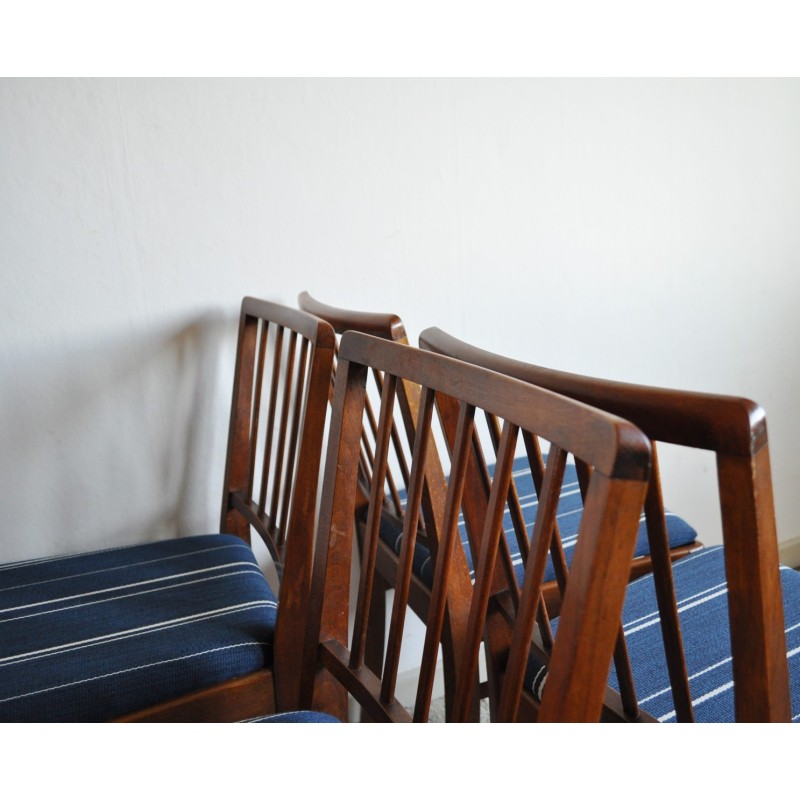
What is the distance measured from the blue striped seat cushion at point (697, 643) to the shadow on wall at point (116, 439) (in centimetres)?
81

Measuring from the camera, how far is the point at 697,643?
0.89 meters

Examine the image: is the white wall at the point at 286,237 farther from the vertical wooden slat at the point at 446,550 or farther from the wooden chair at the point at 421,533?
the vertical wooden slat at the point at 446,550

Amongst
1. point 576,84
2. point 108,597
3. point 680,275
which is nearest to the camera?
point 108,597

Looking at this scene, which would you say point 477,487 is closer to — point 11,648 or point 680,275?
point 11,648

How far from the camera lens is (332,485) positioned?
0.83m

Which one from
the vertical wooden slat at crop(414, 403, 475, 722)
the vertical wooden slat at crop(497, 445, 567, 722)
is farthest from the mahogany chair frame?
the vertical wooden slat at crop(497, 445, 567, 722)

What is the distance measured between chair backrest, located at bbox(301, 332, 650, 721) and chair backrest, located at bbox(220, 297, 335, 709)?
0.10m

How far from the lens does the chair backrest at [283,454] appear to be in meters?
0.95

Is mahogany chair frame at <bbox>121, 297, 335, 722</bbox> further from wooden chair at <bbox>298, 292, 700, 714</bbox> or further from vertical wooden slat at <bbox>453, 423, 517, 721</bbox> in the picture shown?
vertical wooden slat at <bbox>453, 423, 517, 721</bbox>

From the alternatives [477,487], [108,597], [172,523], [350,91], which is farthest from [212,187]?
[477,487]

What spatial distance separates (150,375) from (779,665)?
1.14 metres

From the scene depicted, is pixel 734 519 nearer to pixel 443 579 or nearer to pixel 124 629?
pixel 443 579

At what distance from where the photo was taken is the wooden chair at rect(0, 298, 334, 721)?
874 millimetres

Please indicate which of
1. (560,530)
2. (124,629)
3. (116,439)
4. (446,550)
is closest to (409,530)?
(446,550)
